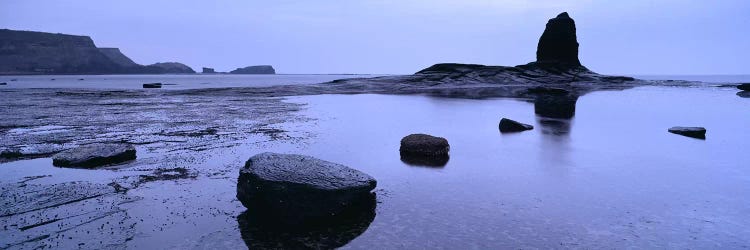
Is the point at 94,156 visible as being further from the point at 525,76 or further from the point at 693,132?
the point at 525,76

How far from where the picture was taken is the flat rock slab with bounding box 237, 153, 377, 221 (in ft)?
20.9

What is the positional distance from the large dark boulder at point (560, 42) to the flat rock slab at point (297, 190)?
72356mm

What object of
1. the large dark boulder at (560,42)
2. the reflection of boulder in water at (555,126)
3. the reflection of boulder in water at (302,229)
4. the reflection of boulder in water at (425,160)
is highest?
the large dark boulder at (560,42)

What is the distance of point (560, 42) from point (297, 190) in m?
75.5

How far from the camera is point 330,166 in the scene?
7586 millimetres

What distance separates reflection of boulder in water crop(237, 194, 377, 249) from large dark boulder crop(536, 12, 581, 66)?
72.7m

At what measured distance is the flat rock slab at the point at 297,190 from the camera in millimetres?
6383

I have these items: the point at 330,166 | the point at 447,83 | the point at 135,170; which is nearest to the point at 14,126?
the point at 135,170

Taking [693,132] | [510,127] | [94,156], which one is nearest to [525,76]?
[693,132]

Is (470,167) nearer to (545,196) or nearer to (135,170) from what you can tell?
(545,196)

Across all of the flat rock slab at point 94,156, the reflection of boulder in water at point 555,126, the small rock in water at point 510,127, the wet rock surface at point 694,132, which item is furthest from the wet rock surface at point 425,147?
the wet rock surface at point 694,132

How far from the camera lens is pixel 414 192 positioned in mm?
8031

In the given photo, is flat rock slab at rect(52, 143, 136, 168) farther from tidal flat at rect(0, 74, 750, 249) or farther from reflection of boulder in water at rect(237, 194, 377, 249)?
reflection of boulder in water at rect(237, 194, 377, 249)

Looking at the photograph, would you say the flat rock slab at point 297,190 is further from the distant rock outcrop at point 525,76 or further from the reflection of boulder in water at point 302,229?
the distant rock outcrop at point 525,76
